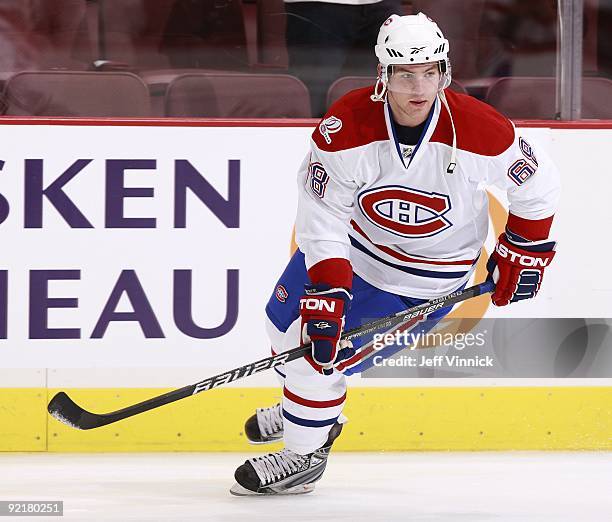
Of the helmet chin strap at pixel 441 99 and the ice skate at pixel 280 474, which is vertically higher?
the helmet chin strap at pixel 441 99

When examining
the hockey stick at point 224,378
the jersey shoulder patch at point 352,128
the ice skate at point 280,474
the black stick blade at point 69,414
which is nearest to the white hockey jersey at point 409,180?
the jersey shoulder patch at point 352,128

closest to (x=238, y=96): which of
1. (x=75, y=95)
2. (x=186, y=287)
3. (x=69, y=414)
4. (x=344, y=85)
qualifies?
(x=344, y=85)

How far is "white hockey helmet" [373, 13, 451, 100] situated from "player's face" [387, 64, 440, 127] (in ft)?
0.06

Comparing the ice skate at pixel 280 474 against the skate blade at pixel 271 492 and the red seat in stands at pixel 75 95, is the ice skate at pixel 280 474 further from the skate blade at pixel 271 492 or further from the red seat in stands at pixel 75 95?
the red seat in stands at pixel 75 95

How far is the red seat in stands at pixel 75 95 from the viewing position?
360 cm

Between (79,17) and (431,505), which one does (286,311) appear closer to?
(431,505)

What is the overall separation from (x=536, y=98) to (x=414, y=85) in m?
1.05

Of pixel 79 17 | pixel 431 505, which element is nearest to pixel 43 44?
pixel 79 17

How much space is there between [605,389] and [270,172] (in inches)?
44.5

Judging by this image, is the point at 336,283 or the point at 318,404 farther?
the point at 318,404

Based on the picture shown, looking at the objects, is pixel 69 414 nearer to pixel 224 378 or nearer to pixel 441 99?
pixel 224 378

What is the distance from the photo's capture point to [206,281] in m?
3.59

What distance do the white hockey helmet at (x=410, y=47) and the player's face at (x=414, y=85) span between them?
17 mm

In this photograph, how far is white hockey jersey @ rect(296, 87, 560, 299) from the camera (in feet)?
9.49
